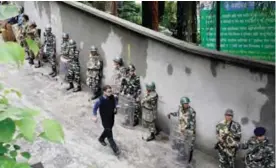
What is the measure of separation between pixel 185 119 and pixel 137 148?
1346mm

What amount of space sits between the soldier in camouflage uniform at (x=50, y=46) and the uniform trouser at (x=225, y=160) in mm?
6007

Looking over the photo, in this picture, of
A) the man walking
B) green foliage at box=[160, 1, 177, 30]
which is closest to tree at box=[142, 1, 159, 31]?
green foliage at box=[160, 1, 177, 30]

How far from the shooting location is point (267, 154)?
6340 mm

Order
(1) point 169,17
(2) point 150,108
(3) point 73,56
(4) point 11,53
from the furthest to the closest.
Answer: (1) point 169,17, (3) point 73,56, (2) point 150,108, (4) point 11,53

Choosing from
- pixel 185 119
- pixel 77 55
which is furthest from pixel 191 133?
pixel 77 55

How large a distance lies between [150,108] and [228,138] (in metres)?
1.96

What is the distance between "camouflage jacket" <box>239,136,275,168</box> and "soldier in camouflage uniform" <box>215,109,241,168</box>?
0.32 meters

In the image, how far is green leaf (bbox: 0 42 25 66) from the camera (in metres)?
1.46

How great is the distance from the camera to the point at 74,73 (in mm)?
10406

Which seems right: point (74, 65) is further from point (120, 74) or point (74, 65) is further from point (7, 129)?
point (7, 129)

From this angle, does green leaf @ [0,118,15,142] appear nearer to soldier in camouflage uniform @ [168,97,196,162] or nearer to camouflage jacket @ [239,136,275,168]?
camouflage jacket @ [239,136,275,168]

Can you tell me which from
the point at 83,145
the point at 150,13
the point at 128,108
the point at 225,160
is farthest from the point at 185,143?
the point at 150,13

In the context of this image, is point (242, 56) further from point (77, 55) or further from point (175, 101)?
point (77, 55)

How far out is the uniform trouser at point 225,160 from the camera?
700cm
